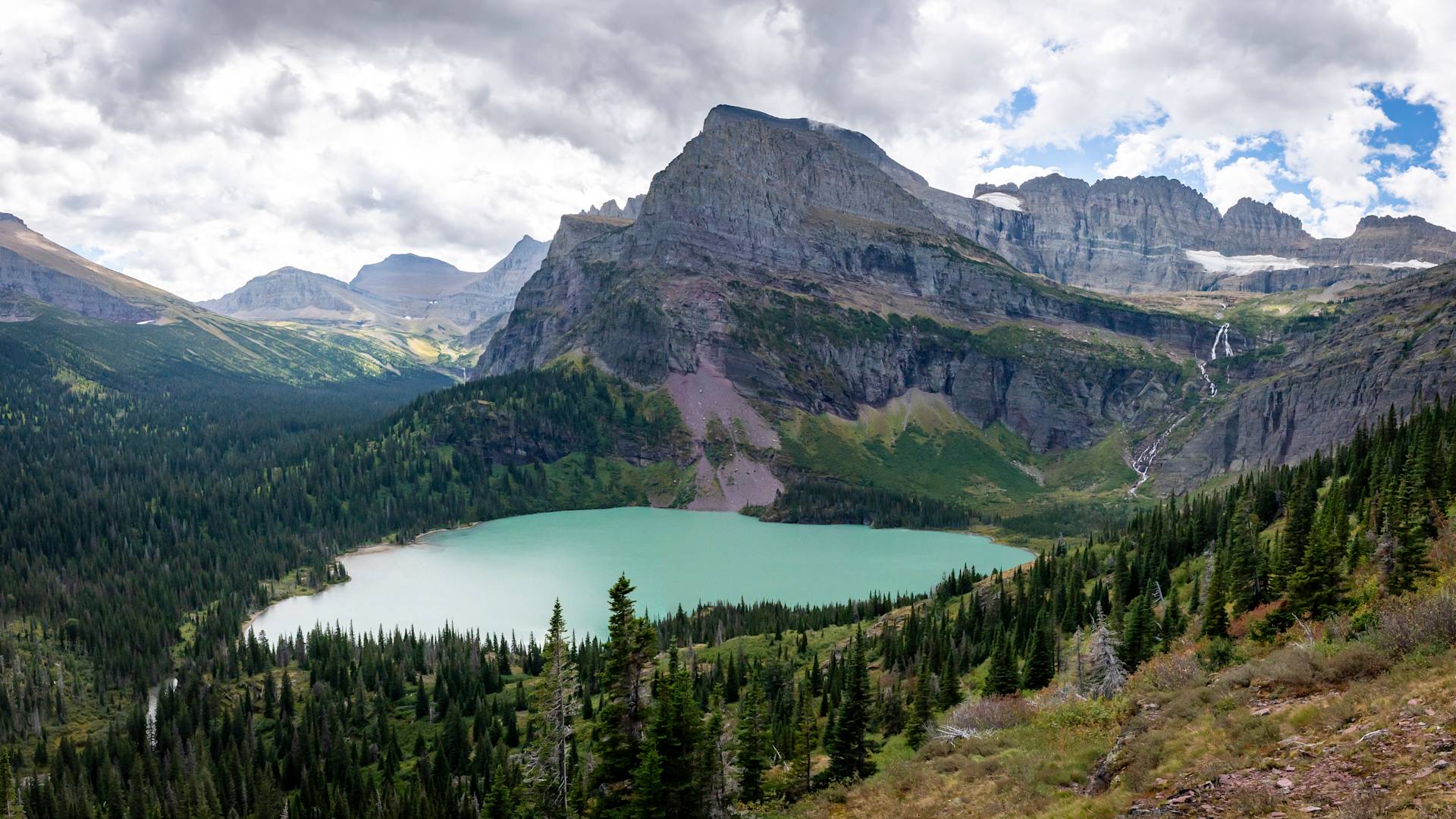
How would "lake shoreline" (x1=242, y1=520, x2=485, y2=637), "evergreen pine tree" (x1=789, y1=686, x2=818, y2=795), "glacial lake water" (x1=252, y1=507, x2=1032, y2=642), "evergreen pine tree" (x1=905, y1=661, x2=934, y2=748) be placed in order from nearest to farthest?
1. "evergreen pine tree" (x1=789, y1=686, x2=818, y2=795)
2. "evergreen pine tree" (x1=905, y1=661, x2=934, y2=748)
3. "glacial lake water" (x1=252, y1=507, x2=1032, y2=642)
4. "lake shoreline" (x1=242, y1=520, x2=485, y2=637)

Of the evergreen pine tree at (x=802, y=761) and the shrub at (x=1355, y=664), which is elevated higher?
the shrub at (x=1355, y=664)

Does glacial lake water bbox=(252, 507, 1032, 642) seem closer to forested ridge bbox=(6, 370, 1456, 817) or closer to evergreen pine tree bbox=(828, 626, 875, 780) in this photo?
forested ridge bbox=(6, 370, 1456, 817)

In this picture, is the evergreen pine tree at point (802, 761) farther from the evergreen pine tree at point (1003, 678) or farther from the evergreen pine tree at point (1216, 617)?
the evergreen pine tree at point (1216, 617)

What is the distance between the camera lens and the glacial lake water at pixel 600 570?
12338cm

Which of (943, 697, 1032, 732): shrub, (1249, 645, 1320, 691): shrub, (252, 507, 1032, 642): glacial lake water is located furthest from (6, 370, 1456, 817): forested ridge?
(252, 507, 1032, 642): glacial lake water

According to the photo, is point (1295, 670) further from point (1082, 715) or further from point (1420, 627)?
point (1082, 715)

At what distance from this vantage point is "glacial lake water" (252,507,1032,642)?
123 metres

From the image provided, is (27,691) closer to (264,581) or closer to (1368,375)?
(264,581)

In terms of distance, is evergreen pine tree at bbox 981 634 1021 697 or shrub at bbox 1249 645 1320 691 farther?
evergreen pine tree at bbox 981 634 1021 697

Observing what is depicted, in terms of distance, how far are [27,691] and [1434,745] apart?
11888cm

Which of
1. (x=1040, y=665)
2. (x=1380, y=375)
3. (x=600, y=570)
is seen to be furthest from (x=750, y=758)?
(x=1380, y=375)

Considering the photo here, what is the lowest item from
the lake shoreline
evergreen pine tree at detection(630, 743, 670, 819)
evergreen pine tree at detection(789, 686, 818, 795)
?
the lake shoreline

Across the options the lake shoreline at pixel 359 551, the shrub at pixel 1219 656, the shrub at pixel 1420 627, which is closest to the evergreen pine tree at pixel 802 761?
the shrub at pixel 1219 656

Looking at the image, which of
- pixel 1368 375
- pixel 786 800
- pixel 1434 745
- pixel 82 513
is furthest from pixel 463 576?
pixel 1368 375
